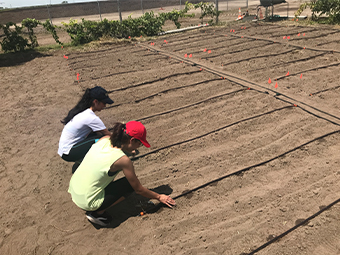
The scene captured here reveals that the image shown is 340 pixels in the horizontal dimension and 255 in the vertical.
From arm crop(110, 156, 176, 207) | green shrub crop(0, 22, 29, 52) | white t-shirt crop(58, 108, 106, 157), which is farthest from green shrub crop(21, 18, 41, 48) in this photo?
arm crop(110, 156, 176, 207)

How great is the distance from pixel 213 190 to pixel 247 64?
4371 mm

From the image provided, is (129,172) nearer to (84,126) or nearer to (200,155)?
(84,126)

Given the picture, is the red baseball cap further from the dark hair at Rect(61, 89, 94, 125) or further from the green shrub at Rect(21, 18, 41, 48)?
the green shrub at Rect(21, 18, 41, 48)

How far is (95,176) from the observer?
223 centimetres

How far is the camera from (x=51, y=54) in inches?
350

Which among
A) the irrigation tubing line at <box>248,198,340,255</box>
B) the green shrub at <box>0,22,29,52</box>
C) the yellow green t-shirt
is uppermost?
the green shrub at <box>0,22,29,52</box>

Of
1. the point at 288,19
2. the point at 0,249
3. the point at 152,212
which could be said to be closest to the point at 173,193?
the point at 152,212

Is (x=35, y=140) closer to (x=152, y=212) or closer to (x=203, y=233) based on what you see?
(x=152, y=212)

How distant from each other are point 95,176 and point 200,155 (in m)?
1.56

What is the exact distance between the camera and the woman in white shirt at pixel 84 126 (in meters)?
2.89

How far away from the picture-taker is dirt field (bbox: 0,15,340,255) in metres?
2.38

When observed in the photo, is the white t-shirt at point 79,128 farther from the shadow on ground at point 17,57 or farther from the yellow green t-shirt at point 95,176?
the shadow on ground at point 17,57

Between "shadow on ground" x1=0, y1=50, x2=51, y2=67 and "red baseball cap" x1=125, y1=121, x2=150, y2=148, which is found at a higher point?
"shadow on ground" x1=0, y1=50, x2=51, y2=67

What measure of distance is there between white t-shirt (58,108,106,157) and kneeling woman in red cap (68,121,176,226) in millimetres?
615
